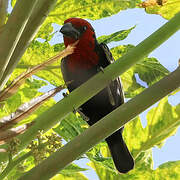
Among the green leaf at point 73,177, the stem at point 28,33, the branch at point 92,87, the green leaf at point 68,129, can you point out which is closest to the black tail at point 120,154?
the green leaf at point 73,177

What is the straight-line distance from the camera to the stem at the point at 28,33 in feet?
3.65

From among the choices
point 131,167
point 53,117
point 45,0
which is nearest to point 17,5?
point 45,0

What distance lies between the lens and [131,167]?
2.27 metres

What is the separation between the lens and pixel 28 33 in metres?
1.16

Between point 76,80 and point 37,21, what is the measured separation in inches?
59.9

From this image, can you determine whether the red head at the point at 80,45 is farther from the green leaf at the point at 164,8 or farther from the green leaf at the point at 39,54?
the green leaf at the point at 164,8

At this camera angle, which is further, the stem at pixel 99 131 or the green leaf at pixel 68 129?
the green leaf at pixel 68 129

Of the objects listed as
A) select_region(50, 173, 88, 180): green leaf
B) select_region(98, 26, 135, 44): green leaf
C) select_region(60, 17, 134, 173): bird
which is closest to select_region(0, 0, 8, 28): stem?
select_region(98, 26, 135, 44): green leaf

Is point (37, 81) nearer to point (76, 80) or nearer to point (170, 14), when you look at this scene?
point (76, 80)

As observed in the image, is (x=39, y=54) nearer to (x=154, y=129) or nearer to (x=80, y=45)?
(x=80, y=45)

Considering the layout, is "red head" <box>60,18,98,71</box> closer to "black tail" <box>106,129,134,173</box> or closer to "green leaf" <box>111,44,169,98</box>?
"green leaf" <box>111,44,169,98</box>

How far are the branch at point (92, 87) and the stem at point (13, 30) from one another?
0.27 metres

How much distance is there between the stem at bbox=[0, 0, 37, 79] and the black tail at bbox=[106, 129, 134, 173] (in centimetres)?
141

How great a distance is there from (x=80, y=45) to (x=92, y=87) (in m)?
1.47
